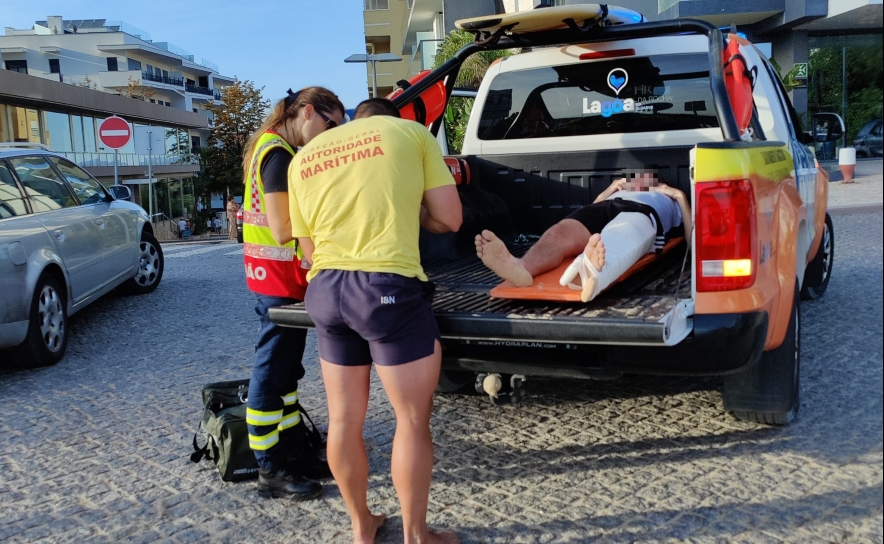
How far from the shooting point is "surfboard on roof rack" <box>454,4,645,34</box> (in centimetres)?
445

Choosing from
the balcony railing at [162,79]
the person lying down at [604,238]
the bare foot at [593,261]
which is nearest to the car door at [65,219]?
the person lying down at [604,238]

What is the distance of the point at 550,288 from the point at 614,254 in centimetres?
31

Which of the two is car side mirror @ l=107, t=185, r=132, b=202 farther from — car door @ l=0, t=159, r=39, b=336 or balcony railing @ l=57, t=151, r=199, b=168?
balcony railing @ l=57, t=151, r=199, b=168

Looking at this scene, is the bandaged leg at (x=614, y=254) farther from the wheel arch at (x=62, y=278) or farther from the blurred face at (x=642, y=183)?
the wheel arch at (x=62, y=278)

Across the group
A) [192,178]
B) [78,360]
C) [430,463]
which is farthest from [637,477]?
[192,178]

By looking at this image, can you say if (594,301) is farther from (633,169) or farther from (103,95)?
(103,95)

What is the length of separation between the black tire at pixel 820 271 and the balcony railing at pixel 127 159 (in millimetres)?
30365

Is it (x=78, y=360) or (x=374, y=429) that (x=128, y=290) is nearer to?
(x=78, y=360)

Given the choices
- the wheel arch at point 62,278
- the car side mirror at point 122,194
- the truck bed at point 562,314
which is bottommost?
the wheel arch at point 62,278

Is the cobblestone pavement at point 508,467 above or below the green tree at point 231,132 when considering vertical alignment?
below

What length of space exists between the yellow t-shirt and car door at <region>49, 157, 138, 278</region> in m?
5.49

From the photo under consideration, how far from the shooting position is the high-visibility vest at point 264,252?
3619 millimetres

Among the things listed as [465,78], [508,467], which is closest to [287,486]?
[508,467]

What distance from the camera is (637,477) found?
3.70 meters
